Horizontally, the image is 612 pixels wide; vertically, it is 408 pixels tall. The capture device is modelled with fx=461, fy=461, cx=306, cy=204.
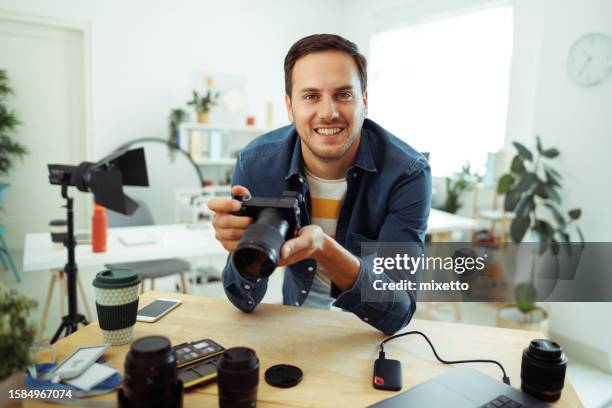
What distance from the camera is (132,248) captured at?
2.36 m

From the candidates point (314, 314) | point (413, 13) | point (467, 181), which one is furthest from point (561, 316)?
point (413, 13)

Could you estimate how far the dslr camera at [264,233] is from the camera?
70cm

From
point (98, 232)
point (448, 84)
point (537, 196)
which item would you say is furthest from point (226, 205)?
point (448, 84)

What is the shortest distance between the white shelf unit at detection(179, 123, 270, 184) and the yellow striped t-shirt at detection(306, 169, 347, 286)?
3145mm

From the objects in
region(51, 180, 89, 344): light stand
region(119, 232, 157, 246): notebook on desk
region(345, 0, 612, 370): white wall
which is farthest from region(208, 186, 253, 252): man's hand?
region(345, 0, 612, 370): white wall

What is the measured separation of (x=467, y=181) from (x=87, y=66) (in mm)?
3418

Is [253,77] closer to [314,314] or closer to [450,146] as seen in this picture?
[450,146]

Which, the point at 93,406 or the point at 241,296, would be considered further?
the point at 241,296

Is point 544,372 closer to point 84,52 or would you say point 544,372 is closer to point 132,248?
point 132,248

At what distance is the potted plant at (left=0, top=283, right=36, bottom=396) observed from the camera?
604 mm

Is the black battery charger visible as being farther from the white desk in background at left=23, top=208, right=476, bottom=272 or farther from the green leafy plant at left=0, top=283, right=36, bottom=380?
the white desk in background at left=23, top=208, right=476, bottom=272

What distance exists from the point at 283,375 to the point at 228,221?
0.98 feet

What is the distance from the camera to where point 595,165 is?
2.54m

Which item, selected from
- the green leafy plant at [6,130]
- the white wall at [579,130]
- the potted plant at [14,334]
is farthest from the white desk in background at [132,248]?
the white wall at [579,130]
